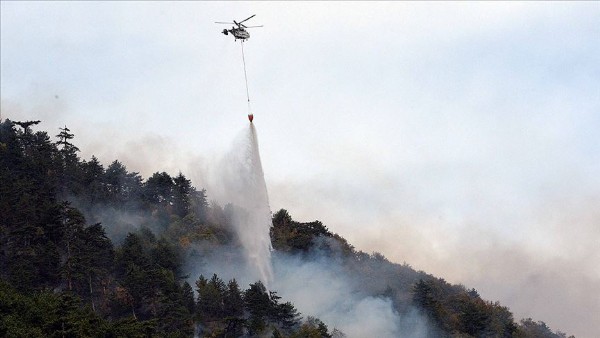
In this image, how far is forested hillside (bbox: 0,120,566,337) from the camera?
84812 mm

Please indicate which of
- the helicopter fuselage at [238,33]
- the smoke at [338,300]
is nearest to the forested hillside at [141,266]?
the smoke at [338,300]

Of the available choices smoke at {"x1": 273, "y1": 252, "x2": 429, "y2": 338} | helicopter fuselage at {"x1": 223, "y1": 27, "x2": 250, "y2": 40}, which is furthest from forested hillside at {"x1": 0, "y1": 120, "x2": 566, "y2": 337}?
helicopter fuselage at {"x1": 223, "y1": 27, "x2": 250, "y2": 40}

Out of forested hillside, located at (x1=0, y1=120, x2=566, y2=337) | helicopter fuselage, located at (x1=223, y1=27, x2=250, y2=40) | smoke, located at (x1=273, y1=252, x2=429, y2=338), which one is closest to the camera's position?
forested hillside, located at (x1=0, y1=120, x2=566, y2=337)

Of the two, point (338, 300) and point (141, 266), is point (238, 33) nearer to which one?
point (141, 266)

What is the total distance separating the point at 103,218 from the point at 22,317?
47936mm

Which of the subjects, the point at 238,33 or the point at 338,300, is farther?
the point at 338,300

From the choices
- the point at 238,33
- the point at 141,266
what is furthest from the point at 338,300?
the point at 238,33

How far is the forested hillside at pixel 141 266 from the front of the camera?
84812 millimetres

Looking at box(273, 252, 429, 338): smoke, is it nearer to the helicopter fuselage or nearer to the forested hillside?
the forested hillside

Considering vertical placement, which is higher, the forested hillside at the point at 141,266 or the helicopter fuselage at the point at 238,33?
the helicopter fuselage at the point at 238,33

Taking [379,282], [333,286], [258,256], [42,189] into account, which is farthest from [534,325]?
[42,189]

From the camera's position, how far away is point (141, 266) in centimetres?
9812

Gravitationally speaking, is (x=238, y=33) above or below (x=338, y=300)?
above

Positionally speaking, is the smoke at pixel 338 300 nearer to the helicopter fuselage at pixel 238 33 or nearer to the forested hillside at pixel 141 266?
the forested hillside at pixel 141 266
